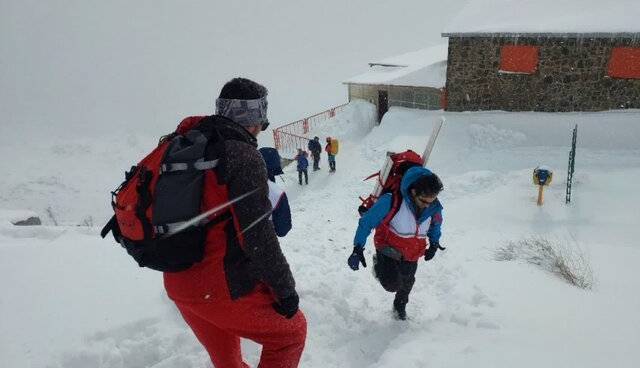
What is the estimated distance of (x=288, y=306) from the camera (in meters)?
2.24

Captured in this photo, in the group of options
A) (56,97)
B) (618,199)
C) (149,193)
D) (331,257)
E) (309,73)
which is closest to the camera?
(149,193)

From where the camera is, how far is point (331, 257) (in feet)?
20.0

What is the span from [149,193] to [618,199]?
9.85m

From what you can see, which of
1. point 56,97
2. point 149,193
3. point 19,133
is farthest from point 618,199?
point 56,97

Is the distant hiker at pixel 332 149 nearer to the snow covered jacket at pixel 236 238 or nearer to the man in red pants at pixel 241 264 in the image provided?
the man in red pants at pixel 241 264

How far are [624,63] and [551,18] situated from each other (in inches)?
109

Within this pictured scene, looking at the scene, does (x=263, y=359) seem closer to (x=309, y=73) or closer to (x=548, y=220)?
(x=548, y=220)

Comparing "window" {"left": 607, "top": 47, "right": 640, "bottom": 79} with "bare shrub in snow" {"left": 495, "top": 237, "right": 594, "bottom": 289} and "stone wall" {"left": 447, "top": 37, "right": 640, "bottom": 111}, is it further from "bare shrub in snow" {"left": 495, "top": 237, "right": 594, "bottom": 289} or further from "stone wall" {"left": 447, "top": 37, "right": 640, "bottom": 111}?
"bare shrub in snow" {"left": 495, "top": 237, "right": 594, "bottom": 289}

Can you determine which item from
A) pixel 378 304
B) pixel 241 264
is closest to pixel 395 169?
pixel 378 304

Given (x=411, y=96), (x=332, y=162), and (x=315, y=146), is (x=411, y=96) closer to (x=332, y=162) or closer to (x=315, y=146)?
(x=332, y=162)

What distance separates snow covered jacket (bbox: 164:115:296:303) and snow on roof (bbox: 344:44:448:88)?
54.6ft

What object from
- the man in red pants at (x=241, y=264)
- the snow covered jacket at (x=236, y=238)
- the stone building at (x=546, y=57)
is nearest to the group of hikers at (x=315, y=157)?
the stone building at (x=546, y=57)

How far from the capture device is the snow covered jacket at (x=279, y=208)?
7.45 ft

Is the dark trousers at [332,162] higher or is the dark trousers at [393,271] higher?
the dark trousers at [393,271]
